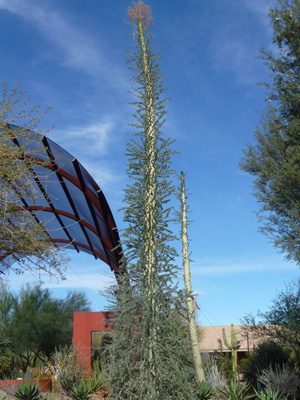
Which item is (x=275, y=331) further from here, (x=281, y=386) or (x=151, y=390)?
(x=151, y=390)

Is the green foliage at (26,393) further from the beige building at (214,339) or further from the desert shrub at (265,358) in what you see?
the beige building at (214,339)

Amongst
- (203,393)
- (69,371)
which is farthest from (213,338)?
(203,393)

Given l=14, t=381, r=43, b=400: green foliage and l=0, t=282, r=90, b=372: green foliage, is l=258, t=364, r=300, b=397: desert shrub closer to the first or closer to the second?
l=14, t=381, r=43, b=400: green foliage

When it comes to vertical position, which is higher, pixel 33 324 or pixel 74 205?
pixel 74 205

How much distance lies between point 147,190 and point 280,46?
11.2 meters

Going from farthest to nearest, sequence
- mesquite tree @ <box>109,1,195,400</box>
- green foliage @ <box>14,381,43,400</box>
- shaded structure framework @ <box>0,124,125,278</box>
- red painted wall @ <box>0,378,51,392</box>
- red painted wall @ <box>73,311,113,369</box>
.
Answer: red painted wall @ <box>73,311,113,369</box> → shaded structure framework @ <box>0,124,125,278</box> → red painted wall @ <box>0,378,51,392</box> → green foliage @ <box>14,381,43,400</box> → mesquite tree @ <box>109,1,195,400</box>

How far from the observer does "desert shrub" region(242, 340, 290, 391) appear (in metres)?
16.5

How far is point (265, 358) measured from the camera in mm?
16688

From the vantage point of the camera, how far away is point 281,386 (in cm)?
1352

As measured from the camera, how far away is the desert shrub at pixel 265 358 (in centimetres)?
1652

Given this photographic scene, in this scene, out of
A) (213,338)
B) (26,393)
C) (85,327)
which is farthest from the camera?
(213,338)

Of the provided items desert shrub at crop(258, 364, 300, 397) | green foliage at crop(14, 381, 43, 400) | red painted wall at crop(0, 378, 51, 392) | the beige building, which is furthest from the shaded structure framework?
the beige building

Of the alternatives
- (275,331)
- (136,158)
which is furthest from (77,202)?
(136,158)

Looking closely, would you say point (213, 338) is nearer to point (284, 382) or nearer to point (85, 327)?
point (85, 327)
